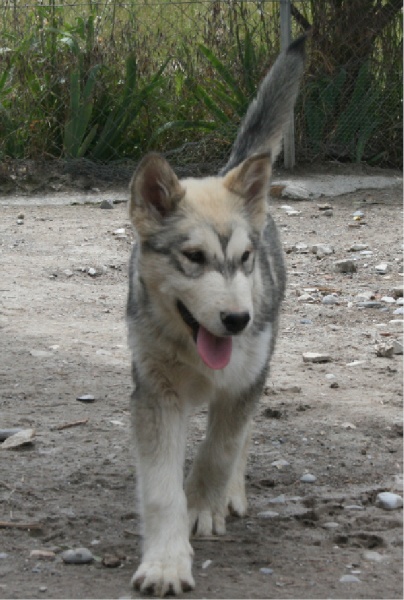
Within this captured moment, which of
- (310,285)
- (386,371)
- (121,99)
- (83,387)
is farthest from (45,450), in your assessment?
(121,99)

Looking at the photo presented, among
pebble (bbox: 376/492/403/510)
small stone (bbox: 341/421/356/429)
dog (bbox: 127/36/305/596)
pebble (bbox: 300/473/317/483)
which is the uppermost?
dog (bbox: 127/36/305/596)

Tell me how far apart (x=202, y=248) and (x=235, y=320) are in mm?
282

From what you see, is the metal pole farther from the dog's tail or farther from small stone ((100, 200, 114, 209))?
the dog's tail

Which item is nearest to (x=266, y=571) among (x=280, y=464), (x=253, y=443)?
(x=280, y=464)

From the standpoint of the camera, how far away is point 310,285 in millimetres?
7434

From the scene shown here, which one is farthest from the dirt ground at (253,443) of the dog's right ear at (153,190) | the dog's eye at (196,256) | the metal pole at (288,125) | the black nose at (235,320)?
the metal pole at (288,125)

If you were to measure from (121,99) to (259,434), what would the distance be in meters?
6.61

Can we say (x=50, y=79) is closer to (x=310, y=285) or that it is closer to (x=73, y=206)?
(x=73, y=206)

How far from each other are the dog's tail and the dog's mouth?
113cm

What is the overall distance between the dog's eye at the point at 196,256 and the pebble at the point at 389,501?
1.25 m

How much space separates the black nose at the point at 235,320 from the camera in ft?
11.0

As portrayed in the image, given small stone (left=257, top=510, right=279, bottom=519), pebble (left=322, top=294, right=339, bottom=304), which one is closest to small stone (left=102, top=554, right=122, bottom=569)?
small stone (left=257, top=510, right=279, bottom=519)

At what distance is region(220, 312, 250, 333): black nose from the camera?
3338 millimetres

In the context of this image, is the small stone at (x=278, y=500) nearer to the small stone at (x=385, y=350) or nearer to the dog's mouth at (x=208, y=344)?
the dog's mouth at (x=208, y=344)
